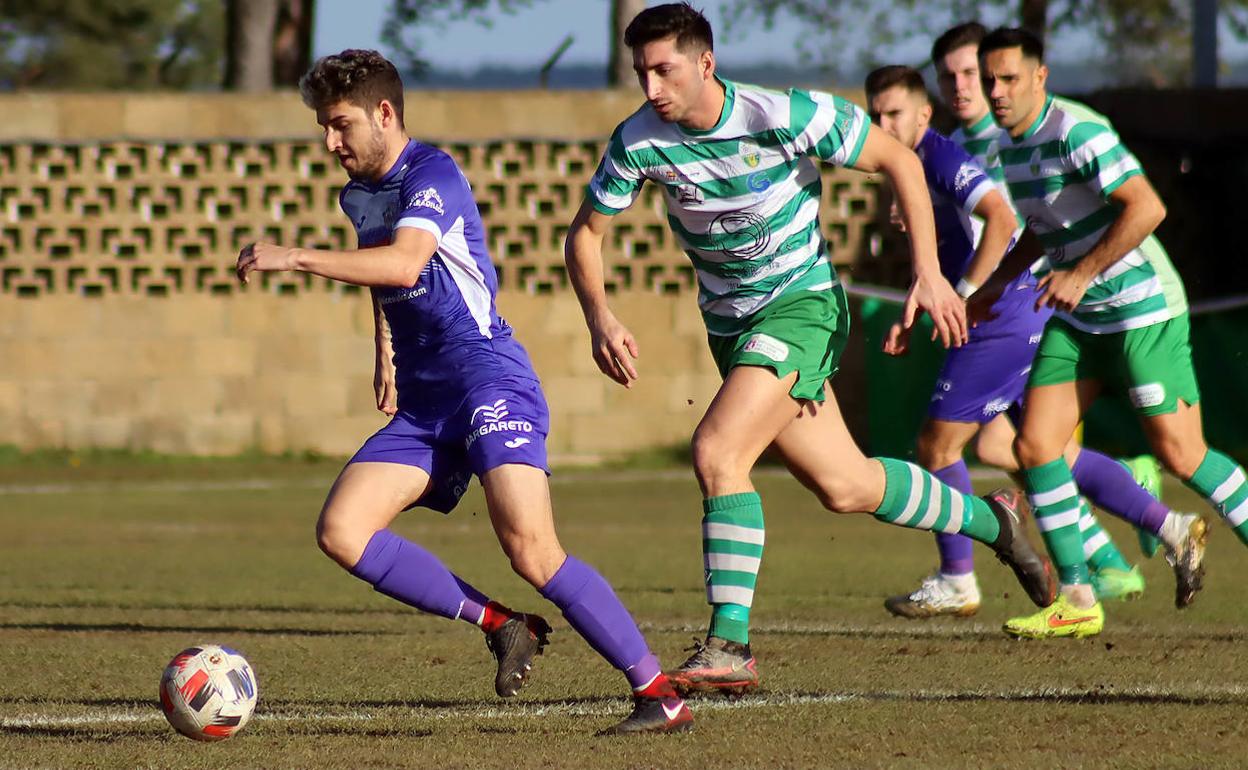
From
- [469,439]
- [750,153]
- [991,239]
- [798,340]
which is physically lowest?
[469,439]

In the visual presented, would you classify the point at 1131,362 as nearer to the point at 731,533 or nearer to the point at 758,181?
the point at 758,181

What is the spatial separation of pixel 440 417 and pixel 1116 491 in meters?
3.34

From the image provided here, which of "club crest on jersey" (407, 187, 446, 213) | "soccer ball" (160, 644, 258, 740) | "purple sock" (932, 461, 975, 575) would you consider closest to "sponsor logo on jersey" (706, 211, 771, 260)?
"club crest on jersey" (407, 187, 446, 213)

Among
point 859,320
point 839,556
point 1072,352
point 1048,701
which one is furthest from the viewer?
point 859,320

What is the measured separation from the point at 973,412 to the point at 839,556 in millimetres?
2638

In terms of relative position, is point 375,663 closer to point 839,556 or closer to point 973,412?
point 973,412

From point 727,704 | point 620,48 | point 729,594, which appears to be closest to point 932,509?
point 729,594

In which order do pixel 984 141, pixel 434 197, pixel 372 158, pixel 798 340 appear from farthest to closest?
pixel 984 141, pixel 798 340, pixel 372 158, pixel 434 197

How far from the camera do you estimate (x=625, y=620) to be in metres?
5.39

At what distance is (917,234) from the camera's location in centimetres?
595

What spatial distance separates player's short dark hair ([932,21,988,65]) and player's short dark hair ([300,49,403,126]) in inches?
119

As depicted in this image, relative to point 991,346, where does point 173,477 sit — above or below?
below

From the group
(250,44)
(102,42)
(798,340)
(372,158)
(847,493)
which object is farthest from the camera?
(102,42)

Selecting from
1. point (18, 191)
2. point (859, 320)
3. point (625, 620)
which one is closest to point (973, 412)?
point (625, 620)
